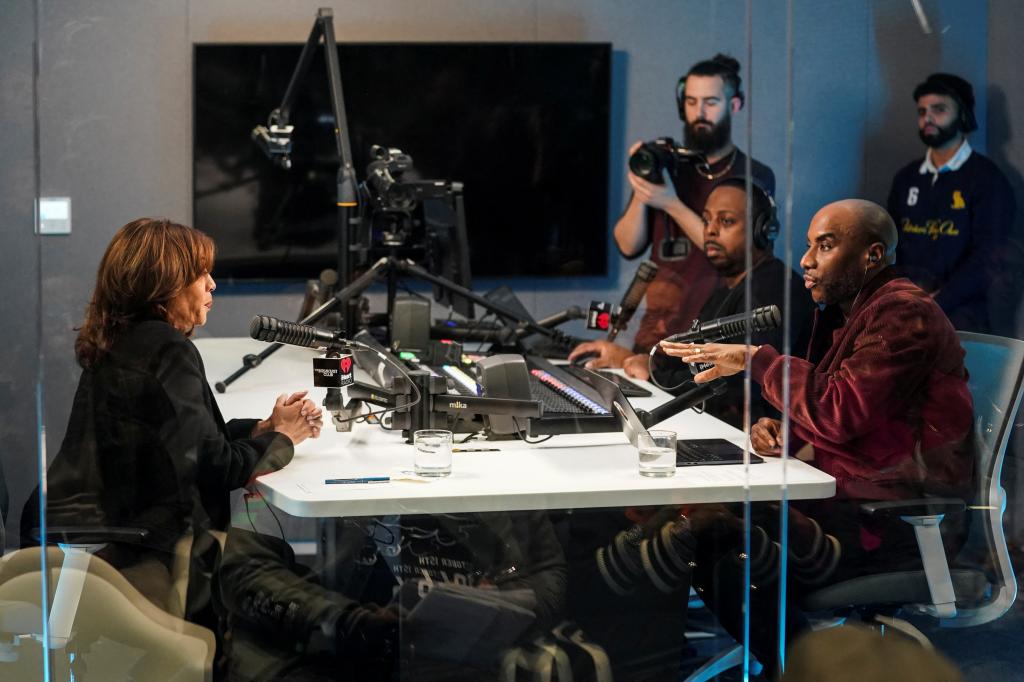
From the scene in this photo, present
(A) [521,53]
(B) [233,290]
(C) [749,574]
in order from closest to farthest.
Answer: (C) [749,574] < (B) [233,290] < (A) [521,53]

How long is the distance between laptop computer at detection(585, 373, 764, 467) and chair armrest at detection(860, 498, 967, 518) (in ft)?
0.78

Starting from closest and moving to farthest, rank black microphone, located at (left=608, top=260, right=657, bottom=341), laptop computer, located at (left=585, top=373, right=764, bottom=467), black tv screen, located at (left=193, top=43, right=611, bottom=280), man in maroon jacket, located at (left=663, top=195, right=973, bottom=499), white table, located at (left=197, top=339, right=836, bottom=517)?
white table, located at (left=197, top=339, right=836, bottom=517)
man in maroon jacket, located at (left=663, top=195, right=973, bottom=499)
laptop computer, located at (left=585, top=373, right=764, bottom=467)
black tv screen, located at (left=193, top=43, right=611, bottom=280)
black microphone, located at (left=608, top=260, right=657, bottom=341)

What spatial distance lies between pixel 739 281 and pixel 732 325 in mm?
268

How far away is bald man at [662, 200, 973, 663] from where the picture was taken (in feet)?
6.97

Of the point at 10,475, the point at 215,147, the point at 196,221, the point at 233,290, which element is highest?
the point at 215,147

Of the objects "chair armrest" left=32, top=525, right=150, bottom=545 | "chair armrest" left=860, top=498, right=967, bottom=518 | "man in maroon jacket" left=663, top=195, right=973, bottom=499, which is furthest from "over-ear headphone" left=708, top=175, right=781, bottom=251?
"chair armrest" left=32, top=525, right=150, bottom=545

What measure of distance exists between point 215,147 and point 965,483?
1.80 meters

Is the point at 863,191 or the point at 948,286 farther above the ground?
the point at 863,191

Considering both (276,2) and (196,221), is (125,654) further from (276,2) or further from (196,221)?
(276,2)

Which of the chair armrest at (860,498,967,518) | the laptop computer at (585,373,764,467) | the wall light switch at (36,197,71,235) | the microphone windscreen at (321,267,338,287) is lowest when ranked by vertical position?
the chair armrest at (860,498,967,518)

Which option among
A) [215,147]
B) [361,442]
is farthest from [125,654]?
[215,147]

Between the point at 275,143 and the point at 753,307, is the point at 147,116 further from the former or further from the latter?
the point at 753,307

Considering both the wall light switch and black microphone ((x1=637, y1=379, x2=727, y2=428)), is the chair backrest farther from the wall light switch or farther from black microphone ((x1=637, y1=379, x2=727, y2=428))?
the wall light switch

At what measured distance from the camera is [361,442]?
2.39 metres
